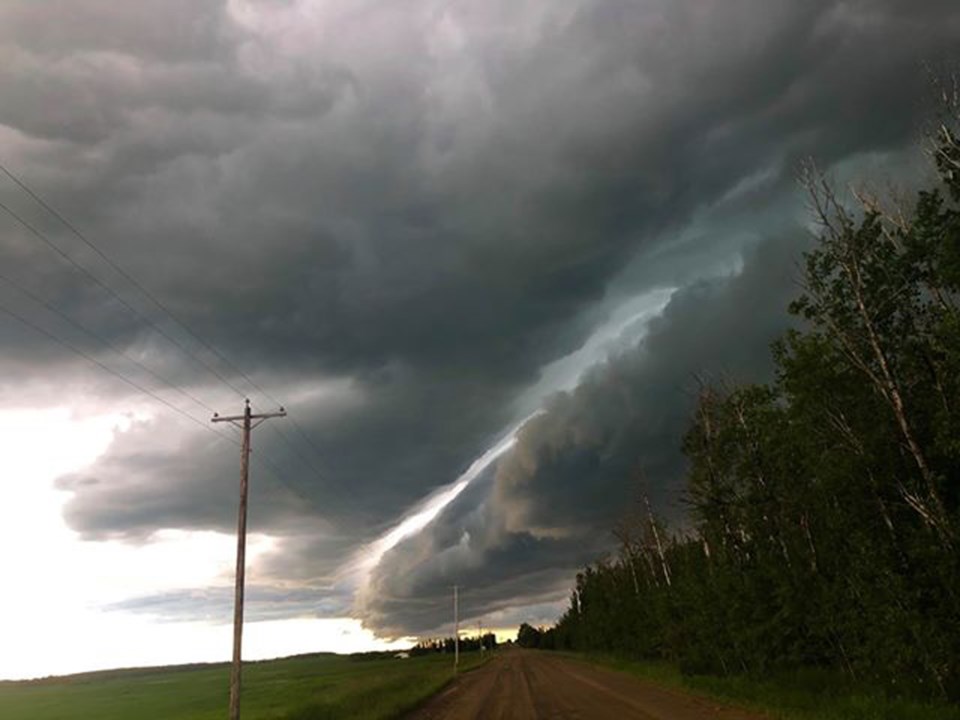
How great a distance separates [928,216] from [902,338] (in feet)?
13.0

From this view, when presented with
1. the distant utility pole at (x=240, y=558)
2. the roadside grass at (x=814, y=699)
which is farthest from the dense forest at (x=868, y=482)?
the distant utility pole at (x=240, y=558)

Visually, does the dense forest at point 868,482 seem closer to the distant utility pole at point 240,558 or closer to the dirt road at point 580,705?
the dirt road at point 580,705

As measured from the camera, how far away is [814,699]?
2262 cm

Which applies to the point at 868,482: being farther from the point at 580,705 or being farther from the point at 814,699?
the point at 580,705

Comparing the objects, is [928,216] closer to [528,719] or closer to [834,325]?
[834,325]

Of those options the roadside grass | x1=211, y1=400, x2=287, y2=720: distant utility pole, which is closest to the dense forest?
the roadside grass

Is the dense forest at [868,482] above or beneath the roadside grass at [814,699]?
above

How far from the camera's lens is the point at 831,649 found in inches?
1110

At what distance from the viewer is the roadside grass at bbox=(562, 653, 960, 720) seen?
1767 cm

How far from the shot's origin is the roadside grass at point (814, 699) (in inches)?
696

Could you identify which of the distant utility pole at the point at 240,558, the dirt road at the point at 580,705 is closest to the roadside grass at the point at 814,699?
the dirt road at the point at 580,705

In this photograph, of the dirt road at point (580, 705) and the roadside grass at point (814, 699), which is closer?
the roadside grass at point (814, 699)

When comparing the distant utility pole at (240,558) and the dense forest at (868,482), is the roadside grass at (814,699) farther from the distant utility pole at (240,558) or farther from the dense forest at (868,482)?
the distant utility pole at (240,558)

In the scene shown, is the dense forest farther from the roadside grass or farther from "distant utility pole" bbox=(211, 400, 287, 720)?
"distant utility pole" bbox=(211, 400, 287, 720)
